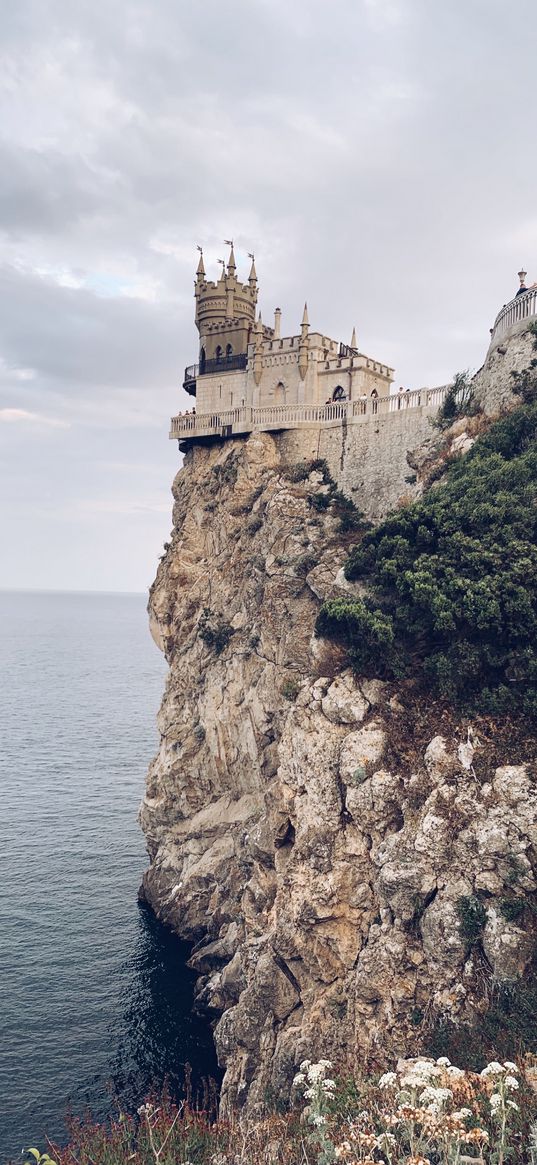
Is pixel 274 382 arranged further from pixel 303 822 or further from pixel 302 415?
pixel 303 822

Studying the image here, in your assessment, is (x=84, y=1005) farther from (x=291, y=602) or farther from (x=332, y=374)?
(x=332, y=374)

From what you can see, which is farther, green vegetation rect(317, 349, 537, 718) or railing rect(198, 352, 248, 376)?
railing rect(198, 352, 248, 376)

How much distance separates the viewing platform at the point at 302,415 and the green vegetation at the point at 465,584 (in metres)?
6.89

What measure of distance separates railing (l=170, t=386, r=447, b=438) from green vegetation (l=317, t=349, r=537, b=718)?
7.00 m

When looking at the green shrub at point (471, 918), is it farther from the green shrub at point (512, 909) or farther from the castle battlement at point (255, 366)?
the castle battlement at point (255, 366)

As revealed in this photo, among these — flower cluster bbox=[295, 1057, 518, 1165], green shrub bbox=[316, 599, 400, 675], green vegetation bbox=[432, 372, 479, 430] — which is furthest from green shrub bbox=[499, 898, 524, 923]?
green vegetation bbox=[432, 372, 479, 430]

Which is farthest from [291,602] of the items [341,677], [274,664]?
[341,677]

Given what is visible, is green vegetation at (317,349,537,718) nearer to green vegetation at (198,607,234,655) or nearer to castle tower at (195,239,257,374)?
green vegetation at (198,607,234,655)

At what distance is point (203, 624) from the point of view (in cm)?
4341

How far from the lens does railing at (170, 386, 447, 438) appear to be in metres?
38.3

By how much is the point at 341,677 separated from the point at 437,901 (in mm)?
9020

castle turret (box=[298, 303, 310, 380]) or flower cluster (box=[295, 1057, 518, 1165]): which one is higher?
castle turret (box=[298, 303, 310, 380])

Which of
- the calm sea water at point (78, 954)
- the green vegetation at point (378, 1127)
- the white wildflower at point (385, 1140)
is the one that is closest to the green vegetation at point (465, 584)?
the green vegetation at point (378, 1127)

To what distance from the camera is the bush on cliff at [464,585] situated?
24000mm
